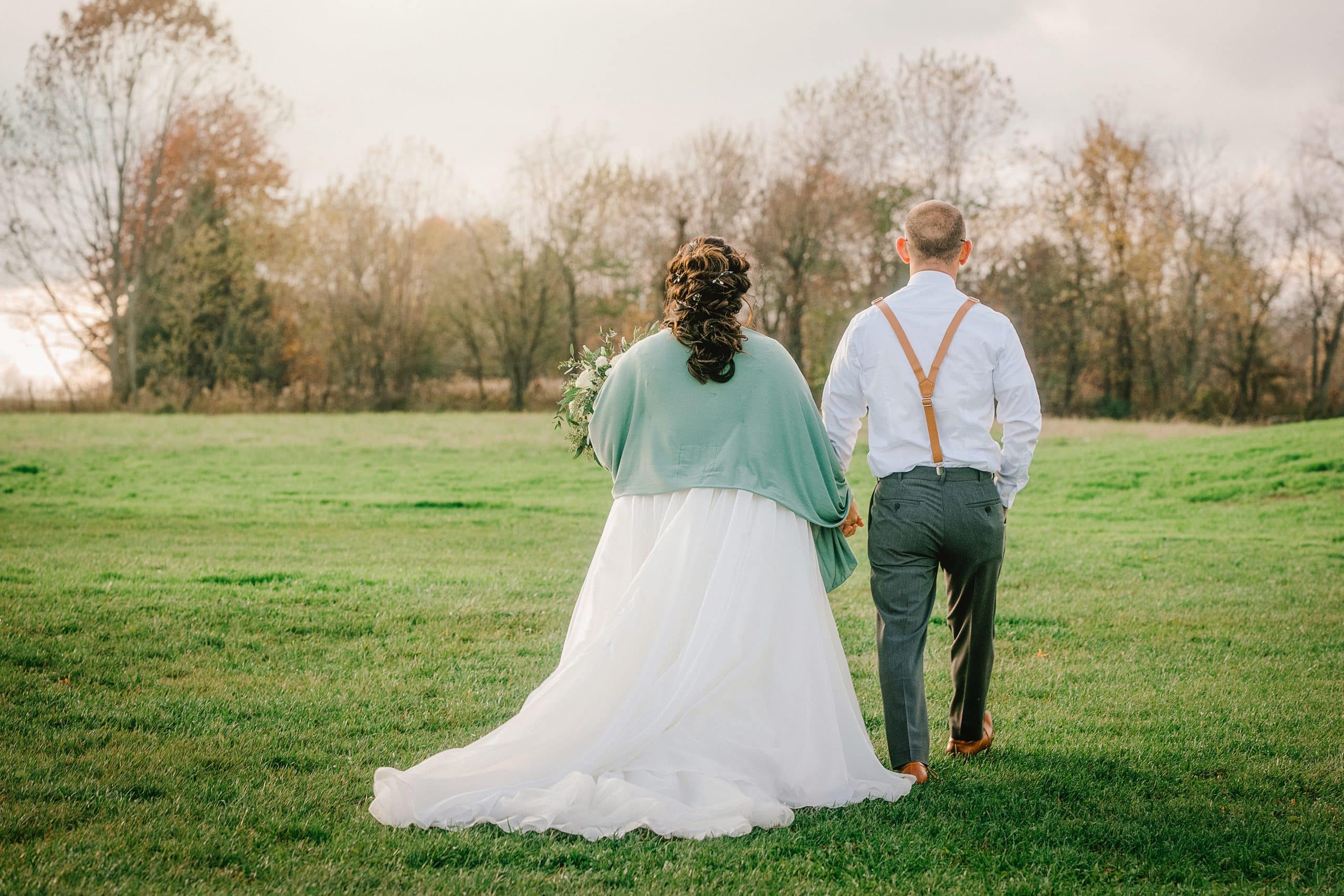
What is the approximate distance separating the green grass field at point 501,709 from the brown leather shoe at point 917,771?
11 cm

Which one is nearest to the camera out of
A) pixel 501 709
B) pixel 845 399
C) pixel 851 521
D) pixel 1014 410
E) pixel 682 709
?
pixel 682 709

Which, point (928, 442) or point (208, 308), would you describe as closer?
point (928, 442)

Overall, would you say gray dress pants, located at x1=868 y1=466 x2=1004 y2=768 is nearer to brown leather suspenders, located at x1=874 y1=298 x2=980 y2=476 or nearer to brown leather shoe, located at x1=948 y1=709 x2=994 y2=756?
brown leather suspenders, located at x1=874 y1=298 x2=980 y2=476

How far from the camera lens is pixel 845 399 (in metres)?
4.59

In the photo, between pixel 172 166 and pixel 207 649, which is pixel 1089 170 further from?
pixel 207 649

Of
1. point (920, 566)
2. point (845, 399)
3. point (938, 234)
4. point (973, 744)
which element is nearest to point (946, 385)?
point (845, 399)

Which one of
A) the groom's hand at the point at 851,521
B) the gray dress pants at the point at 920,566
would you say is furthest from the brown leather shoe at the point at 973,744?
the groom's hand at the point at 851,521

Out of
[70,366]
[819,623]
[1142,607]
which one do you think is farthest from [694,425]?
[70,366]

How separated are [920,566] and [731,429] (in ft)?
3.22

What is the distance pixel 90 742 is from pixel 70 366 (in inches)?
1385

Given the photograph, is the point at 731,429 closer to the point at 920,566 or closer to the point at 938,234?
the point at 920,566

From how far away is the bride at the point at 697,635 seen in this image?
3.94m

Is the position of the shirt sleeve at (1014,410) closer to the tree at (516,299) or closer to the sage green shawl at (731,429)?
the sage green shawl at (731,429)

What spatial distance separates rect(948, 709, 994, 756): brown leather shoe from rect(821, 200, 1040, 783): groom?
1.54 feet
